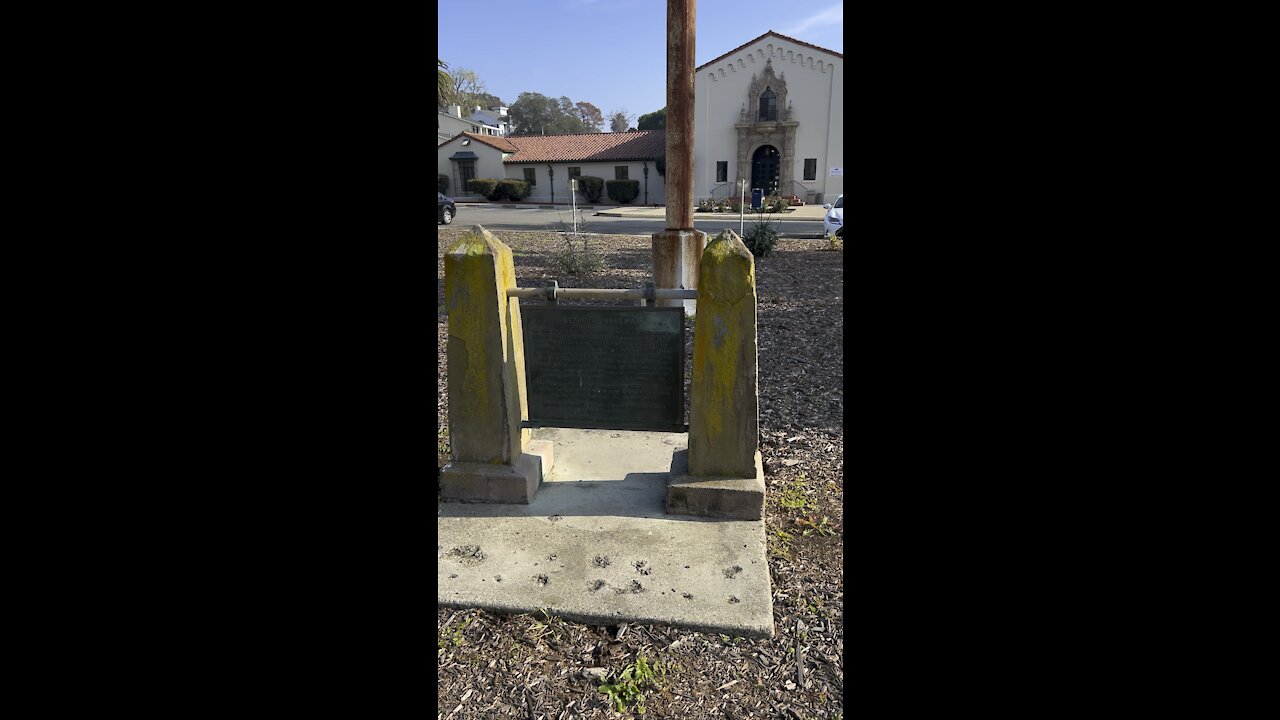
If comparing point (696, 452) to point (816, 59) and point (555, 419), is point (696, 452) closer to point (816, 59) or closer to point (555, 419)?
point (555, 419)

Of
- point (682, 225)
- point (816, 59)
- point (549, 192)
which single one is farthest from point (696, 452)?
point (549, 192)

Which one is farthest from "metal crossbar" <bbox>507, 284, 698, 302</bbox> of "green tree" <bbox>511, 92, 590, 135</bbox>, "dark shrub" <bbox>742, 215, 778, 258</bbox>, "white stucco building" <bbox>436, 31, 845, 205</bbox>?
"green tree" <bbox>511, 92, 590, 135</bbox>

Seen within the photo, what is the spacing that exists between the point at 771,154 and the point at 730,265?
33.5 m

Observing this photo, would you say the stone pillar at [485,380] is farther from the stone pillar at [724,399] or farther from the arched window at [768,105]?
the arched window at [768,105]

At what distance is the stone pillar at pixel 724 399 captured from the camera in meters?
3.12

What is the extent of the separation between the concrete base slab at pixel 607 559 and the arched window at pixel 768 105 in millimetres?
32794

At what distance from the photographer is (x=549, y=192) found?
40094mm

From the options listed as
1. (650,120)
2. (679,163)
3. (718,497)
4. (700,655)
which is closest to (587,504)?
(718,497)

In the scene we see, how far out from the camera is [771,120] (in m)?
33.4

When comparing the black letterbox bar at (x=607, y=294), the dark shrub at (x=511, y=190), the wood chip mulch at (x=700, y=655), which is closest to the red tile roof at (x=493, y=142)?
the dark shrub at (x=511, y=190)

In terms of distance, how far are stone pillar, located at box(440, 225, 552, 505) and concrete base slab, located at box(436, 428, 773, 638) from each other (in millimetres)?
125

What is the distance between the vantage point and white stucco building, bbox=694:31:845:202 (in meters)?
32.6

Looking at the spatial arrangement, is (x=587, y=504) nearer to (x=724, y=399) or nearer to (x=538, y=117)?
(x=724, y=399)

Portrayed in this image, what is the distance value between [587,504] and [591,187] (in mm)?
35547
